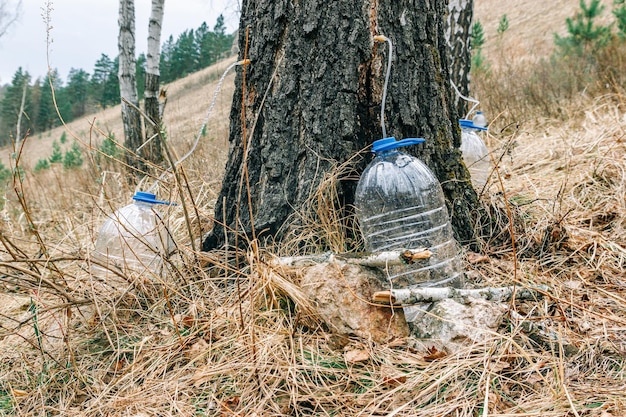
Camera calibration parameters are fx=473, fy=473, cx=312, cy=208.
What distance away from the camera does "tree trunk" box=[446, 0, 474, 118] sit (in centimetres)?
404

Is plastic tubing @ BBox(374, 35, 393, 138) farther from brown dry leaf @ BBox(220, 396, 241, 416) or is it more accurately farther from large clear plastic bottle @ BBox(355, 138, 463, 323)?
brown dry leaf @ BBox(220, 396, 241, 416)

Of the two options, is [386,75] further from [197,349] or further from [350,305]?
[197,349]

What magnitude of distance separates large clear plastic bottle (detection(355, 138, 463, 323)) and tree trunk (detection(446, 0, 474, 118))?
234 cm

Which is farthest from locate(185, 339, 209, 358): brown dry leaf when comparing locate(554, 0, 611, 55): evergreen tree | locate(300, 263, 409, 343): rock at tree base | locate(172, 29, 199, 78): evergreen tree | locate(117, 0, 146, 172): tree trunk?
locate(172, 29, 199, 78): evergreen tree

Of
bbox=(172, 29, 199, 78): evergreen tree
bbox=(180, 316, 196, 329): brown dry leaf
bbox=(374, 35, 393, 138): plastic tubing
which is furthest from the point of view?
bbox=(172, 29, 199, 78): evergreen tree

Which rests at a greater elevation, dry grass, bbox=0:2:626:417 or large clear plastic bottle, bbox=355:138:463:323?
large clear plastic bottle, bbox=355:138:463:323

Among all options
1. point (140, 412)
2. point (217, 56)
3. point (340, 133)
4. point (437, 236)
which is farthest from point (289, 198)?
point (217, 56)

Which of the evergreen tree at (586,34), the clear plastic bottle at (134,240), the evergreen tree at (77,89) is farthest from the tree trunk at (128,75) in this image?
the evergreen tree at (77,89)

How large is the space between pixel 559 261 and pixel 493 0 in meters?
30.0

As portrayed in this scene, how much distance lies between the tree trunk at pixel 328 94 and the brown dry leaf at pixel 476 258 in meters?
0.20

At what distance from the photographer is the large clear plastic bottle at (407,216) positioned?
192cm

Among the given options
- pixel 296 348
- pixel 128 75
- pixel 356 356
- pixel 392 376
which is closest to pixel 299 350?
pixel 296 348

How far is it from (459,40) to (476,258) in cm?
260

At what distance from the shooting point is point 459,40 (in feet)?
13.3
